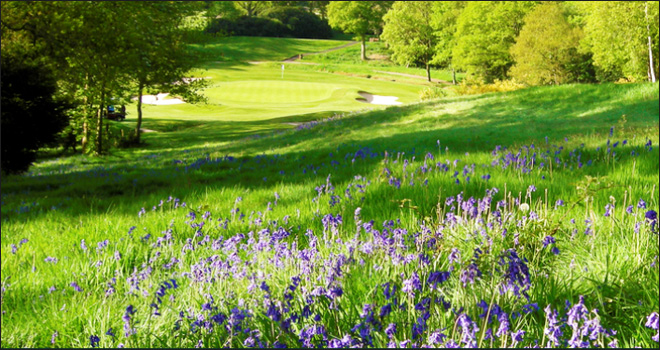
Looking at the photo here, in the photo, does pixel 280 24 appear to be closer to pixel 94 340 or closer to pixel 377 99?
pixel 377 99

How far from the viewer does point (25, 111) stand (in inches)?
493

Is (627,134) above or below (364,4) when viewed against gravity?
below

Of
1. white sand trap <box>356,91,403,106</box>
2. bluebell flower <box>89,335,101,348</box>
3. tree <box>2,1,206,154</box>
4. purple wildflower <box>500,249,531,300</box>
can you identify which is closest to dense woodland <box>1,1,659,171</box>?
tree <box>2,1,206,154</box>

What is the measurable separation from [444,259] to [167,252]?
233 cm

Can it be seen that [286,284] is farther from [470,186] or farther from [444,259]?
[470,186]

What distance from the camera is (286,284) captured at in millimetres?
2898

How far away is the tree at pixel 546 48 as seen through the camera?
148 ft

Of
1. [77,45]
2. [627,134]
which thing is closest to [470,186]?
[627,134]

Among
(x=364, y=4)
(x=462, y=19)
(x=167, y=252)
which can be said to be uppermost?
(x=364, y=4)

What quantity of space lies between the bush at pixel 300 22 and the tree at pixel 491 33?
48015 mm

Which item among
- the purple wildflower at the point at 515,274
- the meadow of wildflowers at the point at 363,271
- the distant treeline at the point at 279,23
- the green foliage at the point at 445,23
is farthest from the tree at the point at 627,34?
the distant treeline at the point at 279,23

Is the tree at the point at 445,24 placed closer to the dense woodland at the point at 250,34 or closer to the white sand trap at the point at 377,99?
the dense woodland at the point at 250,34

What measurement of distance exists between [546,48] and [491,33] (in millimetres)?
10593

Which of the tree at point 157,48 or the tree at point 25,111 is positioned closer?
the tree at point 25,111
